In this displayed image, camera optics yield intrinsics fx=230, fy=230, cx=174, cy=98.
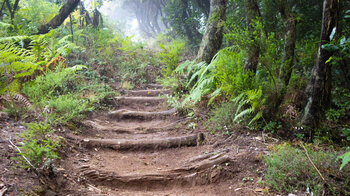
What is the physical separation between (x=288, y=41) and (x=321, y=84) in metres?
0.97

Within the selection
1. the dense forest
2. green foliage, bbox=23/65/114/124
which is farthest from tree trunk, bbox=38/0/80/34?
green foliage, bbox=23/65/114/124

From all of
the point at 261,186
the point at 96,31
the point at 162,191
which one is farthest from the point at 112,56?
the point at 261,186

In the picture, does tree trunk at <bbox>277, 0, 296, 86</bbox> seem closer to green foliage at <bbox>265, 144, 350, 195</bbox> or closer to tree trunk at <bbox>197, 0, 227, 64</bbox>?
green foliage at <bbox>265, 144, 350, 195</bbox>

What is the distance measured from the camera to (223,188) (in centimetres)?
271

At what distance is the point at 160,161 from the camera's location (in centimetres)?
364

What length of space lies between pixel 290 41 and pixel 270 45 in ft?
1.63

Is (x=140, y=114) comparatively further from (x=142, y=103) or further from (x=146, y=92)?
(x=146, y=92)

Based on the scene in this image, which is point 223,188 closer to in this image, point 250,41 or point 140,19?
point 250,41

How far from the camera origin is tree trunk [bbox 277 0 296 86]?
143 inches

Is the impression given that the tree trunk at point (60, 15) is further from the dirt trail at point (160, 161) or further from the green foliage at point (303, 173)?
the green foliage at point (303, 173)

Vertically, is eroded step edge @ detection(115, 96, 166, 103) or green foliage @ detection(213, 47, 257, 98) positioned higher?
green foliage @ detection(213, 47, 257, 98)

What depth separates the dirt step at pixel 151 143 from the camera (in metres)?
4.00

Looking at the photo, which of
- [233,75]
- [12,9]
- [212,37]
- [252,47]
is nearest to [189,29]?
[212,37]

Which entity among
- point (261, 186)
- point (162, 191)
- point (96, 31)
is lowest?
point (162, 191)
